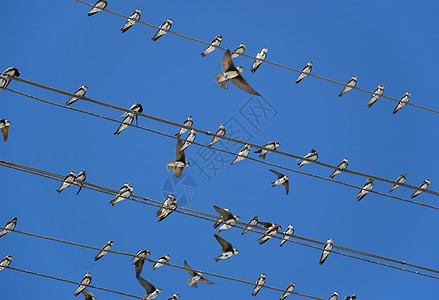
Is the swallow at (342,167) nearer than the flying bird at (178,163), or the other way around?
the swallow at (342,167)

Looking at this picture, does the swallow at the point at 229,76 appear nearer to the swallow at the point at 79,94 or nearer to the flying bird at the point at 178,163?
the flying bird at the point at 178,163

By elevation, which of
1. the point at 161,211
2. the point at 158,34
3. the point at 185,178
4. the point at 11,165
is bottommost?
Result: the point at 11,165

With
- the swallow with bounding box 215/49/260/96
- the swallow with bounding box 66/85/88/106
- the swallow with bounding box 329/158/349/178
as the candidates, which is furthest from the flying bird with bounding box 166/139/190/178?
the swallow with bounding box 329/158/349/178

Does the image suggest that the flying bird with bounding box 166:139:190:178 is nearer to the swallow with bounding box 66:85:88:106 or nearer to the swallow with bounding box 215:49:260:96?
the swallow with bounding box 215:49:260:96

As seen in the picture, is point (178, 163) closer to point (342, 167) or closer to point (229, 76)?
point (229, 76)

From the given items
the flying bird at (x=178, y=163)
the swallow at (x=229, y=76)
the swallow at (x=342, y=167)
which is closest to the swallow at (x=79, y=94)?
the flying bird at (x=178, y=163)

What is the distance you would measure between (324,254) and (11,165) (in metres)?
6.56

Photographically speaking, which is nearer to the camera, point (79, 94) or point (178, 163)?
point (178, 163)

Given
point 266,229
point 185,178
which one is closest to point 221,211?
point 266,229

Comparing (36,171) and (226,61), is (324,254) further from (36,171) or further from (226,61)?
(36,171)

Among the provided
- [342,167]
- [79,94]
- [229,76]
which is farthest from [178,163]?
[342,167]

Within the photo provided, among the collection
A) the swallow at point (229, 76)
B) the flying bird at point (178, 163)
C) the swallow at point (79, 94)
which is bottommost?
the flying bird at point (178, 163)

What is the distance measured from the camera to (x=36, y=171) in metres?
8.98

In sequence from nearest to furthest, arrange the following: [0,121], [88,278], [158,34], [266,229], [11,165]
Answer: [11,165] < [266,229] < [0,121] < [88,278] < [158,34]
